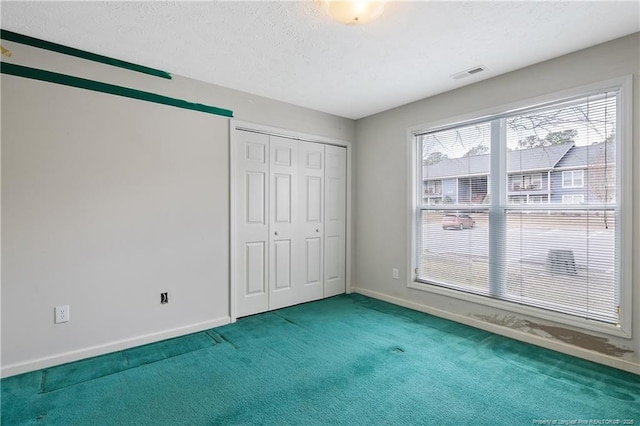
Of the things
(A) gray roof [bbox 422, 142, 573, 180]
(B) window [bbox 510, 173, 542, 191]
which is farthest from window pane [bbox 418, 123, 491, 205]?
(B) window [bbox 510, 173, 542, 191]

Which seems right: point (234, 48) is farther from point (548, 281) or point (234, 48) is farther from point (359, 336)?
point (548, 281)

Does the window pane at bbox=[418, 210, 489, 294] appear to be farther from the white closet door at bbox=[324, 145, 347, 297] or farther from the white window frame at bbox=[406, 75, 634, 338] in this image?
the white closet door at bbox=[324, 145, 347, 297]

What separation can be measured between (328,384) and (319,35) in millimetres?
2478

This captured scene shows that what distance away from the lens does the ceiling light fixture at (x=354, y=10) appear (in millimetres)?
1888

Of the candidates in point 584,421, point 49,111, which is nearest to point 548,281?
point 584,421

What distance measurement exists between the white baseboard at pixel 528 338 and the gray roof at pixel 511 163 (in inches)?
59.0

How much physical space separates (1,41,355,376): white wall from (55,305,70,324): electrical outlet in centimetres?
4

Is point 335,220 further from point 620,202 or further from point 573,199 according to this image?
point 620,202

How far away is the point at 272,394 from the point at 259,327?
1219mm

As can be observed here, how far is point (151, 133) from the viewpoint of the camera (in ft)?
9.64

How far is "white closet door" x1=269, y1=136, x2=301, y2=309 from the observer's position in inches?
151

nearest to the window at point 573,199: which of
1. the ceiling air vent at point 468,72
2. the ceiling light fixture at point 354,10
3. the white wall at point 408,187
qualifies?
the white wall at point 408,187

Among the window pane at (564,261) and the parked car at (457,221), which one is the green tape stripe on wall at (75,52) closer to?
the parked car at (457,221)

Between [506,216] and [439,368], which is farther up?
[506,216]
